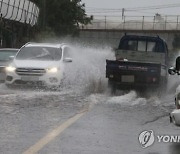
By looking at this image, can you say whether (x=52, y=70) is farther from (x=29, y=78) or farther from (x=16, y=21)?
(x=16, y=21)

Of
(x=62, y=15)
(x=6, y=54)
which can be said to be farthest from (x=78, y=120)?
(x=62, y=15)

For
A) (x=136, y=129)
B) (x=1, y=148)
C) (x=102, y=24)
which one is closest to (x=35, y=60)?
(x=136, y=129)

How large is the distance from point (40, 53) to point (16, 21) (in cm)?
1729

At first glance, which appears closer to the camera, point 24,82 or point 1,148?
point 1,148

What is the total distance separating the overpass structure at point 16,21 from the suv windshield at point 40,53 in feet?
41.9

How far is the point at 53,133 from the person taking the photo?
31.3ft

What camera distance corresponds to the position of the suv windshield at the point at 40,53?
19.3 metres

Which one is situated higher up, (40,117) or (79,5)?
(79,5)

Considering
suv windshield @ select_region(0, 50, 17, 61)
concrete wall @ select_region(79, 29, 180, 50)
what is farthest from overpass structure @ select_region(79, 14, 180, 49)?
suv windshield @ select_region(0, 50, 17, 61)

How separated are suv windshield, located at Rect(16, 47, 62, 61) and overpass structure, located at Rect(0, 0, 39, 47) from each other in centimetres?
1277

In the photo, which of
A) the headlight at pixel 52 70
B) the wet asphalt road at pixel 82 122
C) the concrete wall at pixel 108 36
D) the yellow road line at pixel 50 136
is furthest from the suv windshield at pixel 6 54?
the concrete wall at pixel 108 36

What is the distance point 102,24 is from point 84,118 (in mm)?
58914

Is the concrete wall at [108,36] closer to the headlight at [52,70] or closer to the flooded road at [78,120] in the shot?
the headlight at [52,70]

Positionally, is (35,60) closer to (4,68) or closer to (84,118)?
(4,68)
